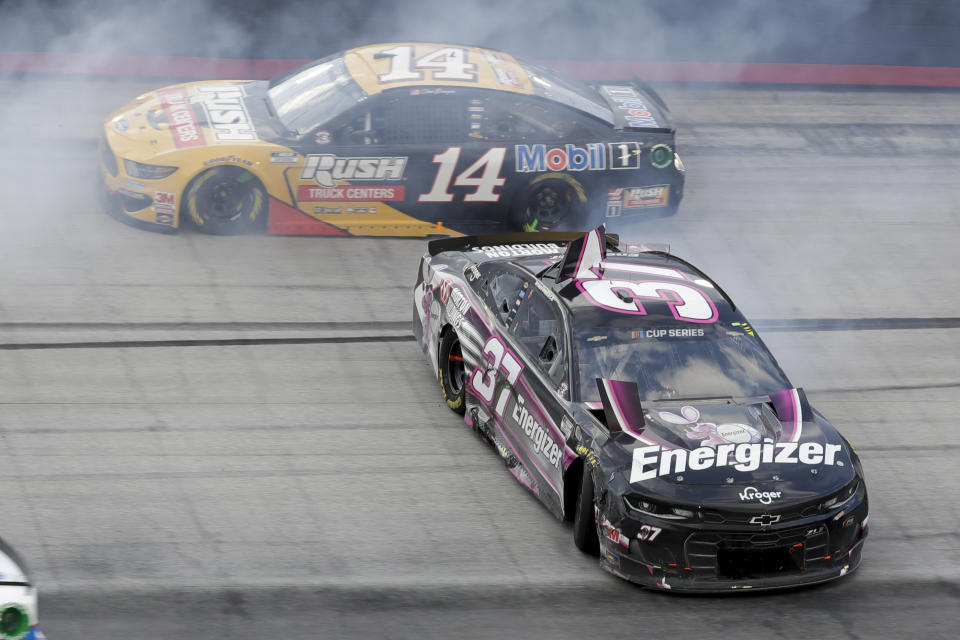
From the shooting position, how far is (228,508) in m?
7.01

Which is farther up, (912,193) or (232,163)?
(232,163)

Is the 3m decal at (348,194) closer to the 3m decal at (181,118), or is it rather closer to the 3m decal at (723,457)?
the 3m decal at (181,118)

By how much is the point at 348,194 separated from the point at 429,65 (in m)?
1.35

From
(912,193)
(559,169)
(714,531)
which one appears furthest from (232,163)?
(912,193)

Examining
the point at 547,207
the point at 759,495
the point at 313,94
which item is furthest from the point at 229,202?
the point at 759,495

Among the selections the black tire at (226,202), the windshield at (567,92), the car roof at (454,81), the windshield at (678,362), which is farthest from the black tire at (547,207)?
the windshield at (678,362)

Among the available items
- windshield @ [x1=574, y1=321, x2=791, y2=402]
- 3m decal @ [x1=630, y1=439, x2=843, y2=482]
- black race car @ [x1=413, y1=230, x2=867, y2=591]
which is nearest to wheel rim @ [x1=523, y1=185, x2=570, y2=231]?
black race car @ [x1=413, y1=230, x2=867, y2=591]

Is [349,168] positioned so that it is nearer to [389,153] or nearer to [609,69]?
[389,153]

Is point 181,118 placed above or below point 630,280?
above

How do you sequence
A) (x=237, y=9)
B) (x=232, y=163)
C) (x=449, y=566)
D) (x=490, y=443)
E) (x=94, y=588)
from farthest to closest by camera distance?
1. (x=237, y=9)
2. (x=232, y=163)
3. (x=490, y=443)
4. (x=449, y=566)
5. (x=94, y=588)

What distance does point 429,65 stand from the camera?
11312mm

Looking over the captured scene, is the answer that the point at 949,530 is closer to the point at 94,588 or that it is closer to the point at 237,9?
the point at 94,588

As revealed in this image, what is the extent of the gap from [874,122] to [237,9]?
7512 mm

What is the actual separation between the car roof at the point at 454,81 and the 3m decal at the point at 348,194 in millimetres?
798
